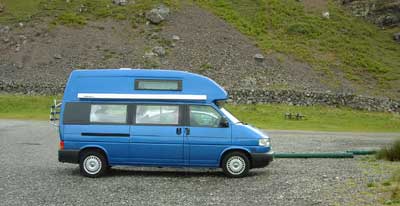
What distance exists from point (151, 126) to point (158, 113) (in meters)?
0.44

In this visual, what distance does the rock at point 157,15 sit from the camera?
223 feet

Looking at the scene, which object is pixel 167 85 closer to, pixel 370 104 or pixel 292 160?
pixel 292 160

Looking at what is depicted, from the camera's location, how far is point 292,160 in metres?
20.8

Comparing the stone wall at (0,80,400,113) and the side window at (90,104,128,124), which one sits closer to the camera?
the side window at (90,104,128,124)

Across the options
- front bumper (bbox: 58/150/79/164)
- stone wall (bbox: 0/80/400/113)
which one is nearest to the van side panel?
front bumper (bbox: 58/150/79/164)

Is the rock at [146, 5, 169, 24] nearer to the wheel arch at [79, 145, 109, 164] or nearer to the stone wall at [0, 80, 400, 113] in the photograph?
the stone wall at [0, 80, 400, 113]

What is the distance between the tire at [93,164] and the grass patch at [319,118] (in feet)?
80.8

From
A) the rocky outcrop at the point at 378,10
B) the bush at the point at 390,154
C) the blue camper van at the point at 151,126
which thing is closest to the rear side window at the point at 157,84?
the blue camper van at the point at 151,126

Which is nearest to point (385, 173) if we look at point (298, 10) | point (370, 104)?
point (370, 104)

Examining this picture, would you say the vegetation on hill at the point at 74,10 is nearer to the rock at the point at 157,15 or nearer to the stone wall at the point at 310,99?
the rock at the point at 157,15

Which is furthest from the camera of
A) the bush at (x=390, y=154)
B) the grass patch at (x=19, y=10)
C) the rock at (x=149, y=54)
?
the grass patch at (x=19, y=10)

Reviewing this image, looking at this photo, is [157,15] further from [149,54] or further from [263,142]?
[263,142]

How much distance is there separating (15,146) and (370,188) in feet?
51.8

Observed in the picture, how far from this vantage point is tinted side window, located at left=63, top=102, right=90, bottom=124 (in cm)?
1692
